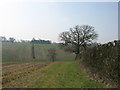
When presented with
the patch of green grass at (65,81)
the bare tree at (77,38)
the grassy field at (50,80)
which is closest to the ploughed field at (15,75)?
the grassy field at (50,80)

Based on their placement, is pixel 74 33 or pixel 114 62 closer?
pixel 114 62

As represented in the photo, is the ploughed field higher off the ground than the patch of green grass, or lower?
lower

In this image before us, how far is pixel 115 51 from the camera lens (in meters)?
7.95

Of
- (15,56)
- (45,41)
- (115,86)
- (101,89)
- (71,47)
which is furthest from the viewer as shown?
(45,41)

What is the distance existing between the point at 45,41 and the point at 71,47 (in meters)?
68.7

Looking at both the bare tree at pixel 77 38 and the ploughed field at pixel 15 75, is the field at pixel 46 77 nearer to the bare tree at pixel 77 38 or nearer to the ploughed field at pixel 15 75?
the ploughed field at pixel 15 75

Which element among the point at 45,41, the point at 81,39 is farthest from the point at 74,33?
the point at 45,41

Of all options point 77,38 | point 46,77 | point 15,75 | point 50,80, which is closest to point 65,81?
point 50,80

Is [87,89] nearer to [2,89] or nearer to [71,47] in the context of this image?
[2,89]

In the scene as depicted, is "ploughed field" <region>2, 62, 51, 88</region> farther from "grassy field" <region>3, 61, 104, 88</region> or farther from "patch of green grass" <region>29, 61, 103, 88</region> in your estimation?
"patch of green grass" <region>29, 61, 103, 88</region>

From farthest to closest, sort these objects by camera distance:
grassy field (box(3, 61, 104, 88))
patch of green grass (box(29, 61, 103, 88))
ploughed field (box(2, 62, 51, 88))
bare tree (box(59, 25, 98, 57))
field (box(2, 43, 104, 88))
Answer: bare tree (box(59, 25, 98, 57))
ploughed field (box(2, 62, 51, 88))
field (box(2, 43, 104, 88))
grassy field (box(3, 61, 104, 88))
patch of green grass (box(29, 61, 103, 88))

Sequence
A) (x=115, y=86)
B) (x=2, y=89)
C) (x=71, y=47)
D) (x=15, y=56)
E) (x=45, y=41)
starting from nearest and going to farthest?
(x=115, y=86) → (x=2, y=89) → (x=71, y=47) → (x=15, y=56) → (x=45, y=41)

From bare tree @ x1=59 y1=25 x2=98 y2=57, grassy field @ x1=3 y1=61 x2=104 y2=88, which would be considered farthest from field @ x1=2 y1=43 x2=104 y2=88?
bare tree @ x1=59 y1=25 x2=98 y2=57

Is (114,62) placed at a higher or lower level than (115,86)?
higher
